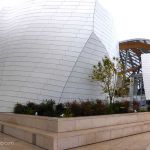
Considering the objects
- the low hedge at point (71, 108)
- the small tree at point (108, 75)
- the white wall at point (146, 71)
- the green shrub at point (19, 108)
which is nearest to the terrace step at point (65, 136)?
the low hedge at point (71, 108)

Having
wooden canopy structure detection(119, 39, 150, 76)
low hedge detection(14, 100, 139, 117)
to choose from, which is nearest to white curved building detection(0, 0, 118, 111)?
low hedge detection(14, 100, 139, 117)

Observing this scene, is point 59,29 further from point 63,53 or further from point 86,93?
point 86,93

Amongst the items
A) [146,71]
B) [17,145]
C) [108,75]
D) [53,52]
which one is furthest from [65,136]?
[146,71]

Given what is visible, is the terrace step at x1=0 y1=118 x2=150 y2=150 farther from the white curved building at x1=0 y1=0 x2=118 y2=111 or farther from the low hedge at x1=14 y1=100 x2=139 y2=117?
the white curved building at x1=0 y1=0 x2=118 y2=111

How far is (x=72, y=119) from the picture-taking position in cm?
1023

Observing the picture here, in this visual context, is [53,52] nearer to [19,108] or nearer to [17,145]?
[19,108]

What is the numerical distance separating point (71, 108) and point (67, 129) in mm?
2279

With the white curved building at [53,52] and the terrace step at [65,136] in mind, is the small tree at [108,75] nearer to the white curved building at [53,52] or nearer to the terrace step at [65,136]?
the white curved building at [53,52]

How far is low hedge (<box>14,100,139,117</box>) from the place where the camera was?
12.1 metres

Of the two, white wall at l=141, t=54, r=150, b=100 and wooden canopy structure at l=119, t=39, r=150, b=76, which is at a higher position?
wooden canopy structure at l=119, t=39, r=150, b=76

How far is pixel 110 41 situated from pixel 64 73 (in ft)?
15.9

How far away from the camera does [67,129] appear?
994cm

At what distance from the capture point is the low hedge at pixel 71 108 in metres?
12.1

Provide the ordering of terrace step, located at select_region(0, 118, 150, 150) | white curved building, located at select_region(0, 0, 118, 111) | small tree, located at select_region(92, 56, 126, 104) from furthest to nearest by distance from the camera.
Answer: small tree, located at select_region(92, 56, 126, 104)
white curved building, located at select_region(0, 0, 118, 111)
terrace step, located at select_region(0, 118, 150, 150)
